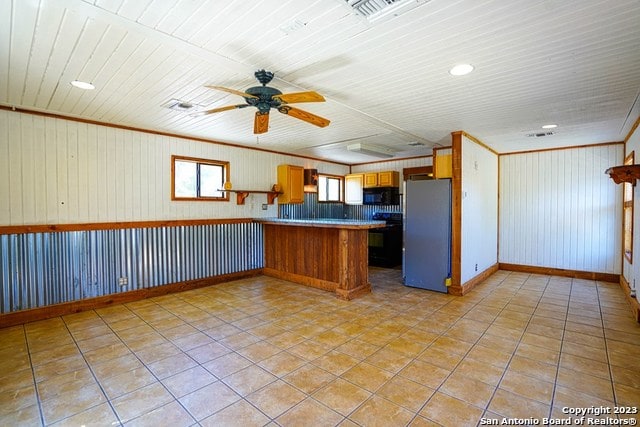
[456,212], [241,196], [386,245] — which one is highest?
[241,196]

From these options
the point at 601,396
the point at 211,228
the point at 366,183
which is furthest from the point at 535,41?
the point at 366,183

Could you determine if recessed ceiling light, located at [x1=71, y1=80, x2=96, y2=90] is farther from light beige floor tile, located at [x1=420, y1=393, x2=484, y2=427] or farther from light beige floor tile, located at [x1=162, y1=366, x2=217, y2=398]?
light beige floor tile, located at [x1=420, y1=393, x2=484, y2=427]

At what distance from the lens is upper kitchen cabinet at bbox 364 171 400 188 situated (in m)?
7.52

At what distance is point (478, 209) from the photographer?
18.0 ft

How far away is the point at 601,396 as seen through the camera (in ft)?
7.30

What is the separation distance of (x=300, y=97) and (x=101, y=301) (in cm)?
407

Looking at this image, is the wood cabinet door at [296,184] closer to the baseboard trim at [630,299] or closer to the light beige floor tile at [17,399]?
the light beige floor tile at [17,399]

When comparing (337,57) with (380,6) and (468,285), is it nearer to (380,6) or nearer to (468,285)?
(380,6)

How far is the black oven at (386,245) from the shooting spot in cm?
705

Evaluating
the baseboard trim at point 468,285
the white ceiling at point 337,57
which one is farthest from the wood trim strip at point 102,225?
the baseboard trim at point 468,285

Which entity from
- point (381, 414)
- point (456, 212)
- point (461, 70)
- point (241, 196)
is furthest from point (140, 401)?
point (456, 212)

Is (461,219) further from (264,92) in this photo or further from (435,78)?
(264,92)

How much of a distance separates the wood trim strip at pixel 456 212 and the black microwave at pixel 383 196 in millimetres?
2694

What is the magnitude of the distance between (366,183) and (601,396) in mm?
6199
